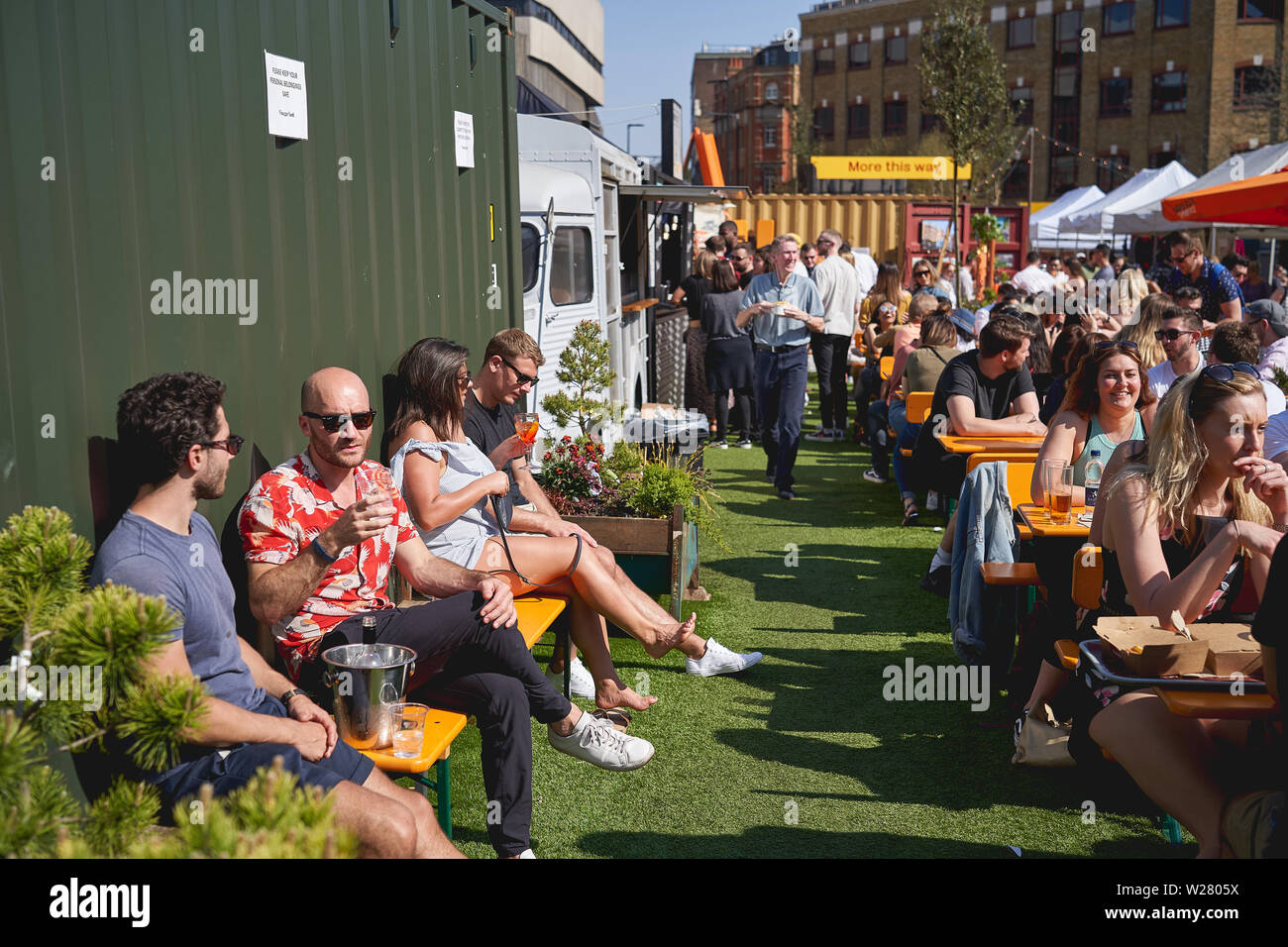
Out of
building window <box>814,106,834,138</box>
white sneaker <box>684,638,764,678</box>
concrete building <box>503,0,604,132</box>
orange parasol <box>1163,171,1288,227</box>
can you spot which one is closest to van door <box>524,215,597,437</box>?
white sneaker <box>684,638,764,678</box>

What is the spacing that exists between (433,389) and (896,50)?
55222 millimetres

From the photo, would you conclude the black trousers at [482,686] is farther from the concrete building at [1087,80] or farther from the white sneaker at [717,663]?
the concrete building at [1087,80]

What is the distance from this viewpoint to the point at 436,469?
4445mm

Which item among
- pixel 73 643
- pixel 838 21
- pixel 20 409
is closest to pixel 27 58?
pixel 20 409

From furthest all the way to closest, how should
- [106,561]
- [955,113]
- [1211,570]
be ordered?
1. [955,113]
2. [1211,570]
3. [106,561]

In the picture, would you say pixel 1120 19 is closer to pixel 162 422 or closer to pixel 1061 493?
pixel 1061 493

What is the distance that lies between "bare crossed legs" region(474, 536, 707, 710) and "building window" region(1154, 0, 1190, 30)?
46729mm

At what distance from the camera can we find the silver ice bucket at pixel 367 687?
318cm

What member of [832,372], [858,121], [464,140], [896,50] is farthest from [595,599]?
[858,121]

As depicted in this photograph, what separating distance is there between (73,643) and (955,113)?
90.6 ft

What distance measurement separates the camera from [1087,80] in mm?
47219

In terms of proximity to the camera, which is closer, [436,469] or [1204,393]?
[1204,393]

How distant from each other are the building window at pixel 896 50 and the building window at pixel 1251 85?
642 inches
